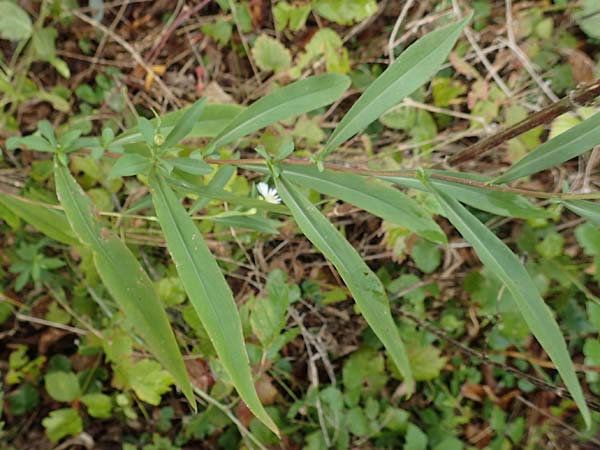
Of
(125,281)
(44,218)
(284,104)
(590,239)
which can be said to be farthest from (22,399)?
(590,239)

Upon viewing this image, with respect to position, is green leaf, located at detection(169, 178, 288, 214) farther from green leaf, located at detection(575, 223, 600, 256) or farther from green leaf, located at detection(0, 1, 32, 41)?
green leaf, located at detection(0, 1, 32, 41)

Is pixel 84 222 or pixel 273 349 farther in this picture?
pixel 273 349

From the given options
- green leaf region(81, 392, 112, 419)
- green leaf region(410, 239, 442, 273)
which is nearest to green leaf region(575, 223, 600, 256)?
green leaf region(410, 239, 442, 273)

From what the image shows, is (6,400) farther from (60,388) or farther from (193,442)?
(193,442)

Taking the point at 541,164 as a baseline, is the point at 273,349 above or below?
below

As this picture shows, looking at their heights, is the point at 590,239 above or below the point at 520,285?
below

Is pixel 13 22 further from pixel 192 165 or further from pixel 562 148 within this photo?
pixel 562 148

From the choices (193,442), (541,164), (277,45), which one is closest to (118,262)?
(541,164)
